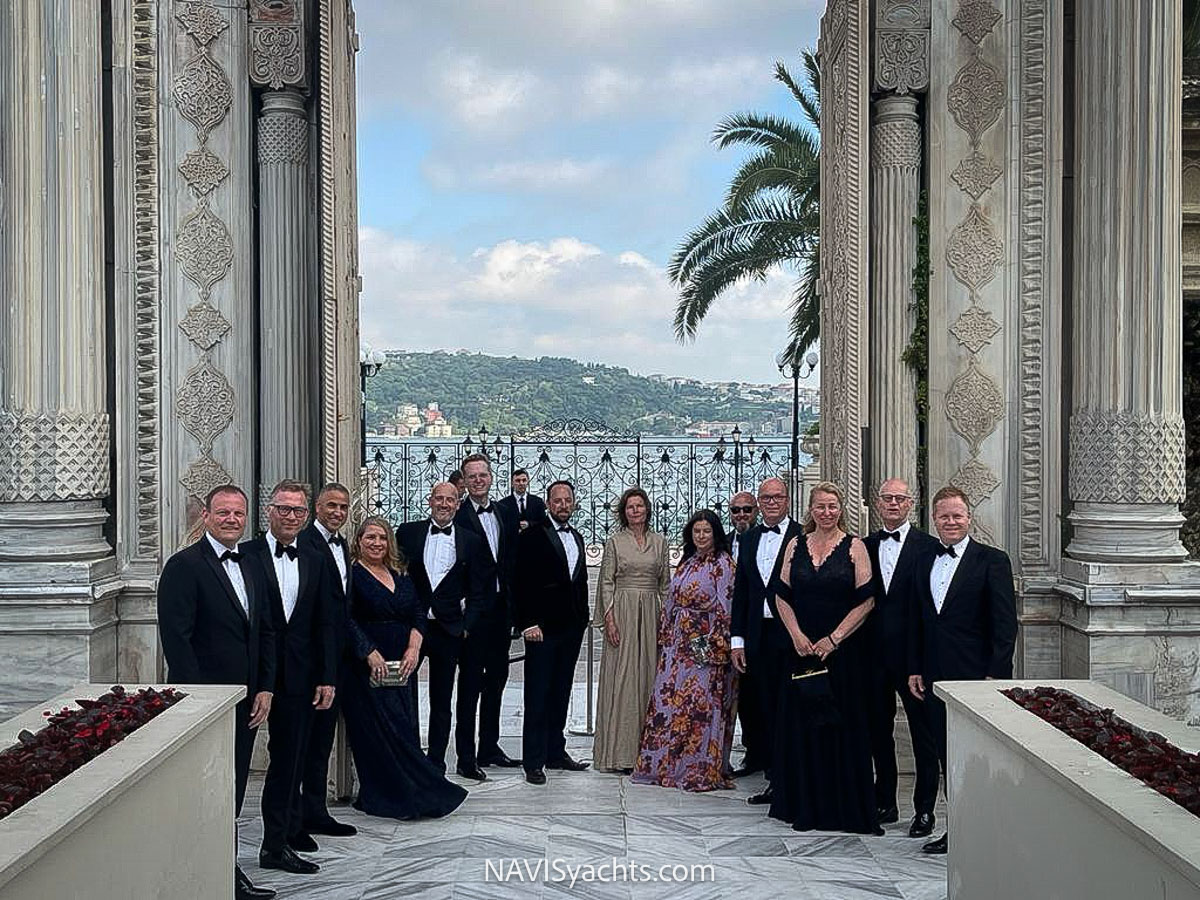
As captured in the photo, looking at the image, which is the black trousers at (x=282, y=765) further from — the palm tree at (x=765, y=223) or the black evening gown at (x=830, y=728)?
the palm tree at (x=765, y=223)

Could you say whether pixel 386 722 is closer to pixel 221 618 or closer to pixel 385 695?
pixel 385 695

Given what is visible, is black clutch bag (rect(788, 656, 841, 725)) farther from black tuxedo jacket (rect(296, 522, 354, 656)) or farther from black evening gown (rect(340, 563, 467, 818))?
black tuxedo jacket (rect(296, 522, 354, 656))

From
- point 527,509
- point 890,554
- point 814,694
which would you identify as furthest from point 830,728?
point 527,509

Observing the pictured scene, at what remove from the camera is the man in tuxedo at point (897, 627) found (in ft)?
22.2

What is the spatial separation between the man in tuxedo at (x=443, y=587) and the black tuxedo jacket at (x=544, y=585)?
25cm

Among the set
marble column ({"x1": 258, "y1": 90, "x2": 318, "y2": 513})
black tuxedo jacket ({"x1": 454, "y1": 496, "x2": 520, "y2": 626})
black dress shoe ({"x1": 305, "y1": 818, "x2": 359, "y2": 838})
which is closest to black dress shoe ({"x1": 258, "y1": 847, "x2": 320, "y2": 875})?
black dress shoe ({"x1": 305, "y1": 818, "x2": 359, "y2": 838})

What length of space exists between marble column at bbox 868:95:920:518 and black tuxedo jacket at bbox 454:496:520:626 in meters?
2.05

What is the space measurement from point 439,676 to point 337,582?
1318mm

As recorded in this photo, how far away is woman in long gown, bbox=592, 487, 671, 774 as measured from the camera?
26.2ft

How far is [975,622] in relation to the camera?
6465mm

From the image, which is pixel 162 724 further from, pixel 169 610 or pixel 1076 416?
pixel 1076 416

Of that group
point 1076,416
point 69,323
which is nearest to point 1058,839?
point 1076,416

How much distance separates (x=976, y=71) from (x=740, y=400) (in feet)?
80.9

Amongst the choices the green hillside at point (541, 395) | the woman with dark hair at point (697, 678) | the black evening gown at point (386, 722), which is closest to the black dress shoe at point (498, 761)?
the woman with dark hair at point (697, 678)
